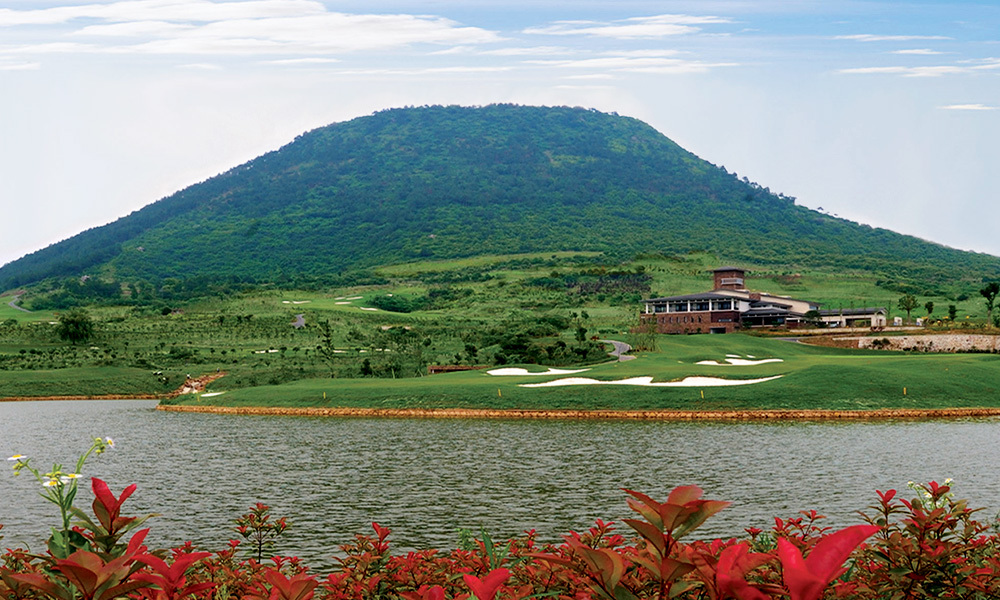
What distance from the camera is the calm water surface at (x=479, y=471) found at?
18453 mm

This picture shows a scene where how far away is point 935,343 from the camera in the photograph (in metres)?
68.4

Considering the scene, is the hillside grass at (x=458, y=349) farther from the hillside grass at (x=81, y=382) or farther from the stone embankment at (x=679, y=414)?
the stone embankment at (x=679, y=414)

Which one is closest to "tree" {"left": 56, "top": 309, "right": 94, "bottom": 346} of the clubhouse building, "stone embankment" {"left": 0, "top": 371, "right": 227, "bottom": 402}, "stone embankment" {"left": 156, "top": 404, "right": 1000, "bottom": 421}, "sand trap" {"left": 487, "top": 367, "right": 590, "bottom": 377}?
"stone embankment" {"left": 0, "top": 371, "right": 227, "bottom": 402}

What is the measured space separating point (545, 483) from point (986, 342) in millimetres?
56557

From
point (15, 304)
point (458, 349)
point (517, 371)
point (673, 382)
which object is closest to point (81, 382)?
point (458, 349)

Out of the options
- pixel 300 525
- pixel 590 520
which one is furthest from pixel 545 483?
pixel 300 525

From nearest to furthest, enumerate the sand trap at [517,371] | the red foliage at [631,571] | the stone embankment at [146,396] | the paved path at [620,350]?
the red foliage at [631,571] < the sand trap at [517,371] < the paved path at [620,350] < the stone embankment at [146,396]

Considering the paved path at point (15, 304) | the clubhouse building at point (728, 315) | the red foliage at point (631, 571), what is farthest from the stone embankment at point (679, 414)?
the paved path at point (15, 304)

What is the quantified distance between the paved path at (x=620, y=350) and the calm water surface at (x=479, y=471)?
888 inches

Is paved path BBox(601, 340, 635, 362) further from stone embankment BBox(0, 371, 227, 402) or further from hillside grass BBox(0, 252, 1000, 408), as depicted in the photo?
stone embankment BBox(0, 371, 227, 402)

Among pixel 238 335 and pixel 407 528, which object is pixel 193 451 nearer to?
pixel 407 528

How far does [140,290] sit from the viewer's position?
159375 mm

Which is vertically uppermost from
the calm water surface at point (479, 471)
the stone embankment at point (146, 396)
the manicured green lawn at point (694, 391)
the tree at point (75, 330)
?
the tree at point (75, 330)

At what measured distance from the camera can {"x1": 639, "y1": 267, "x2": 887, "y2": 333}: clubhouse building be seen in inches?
3344
